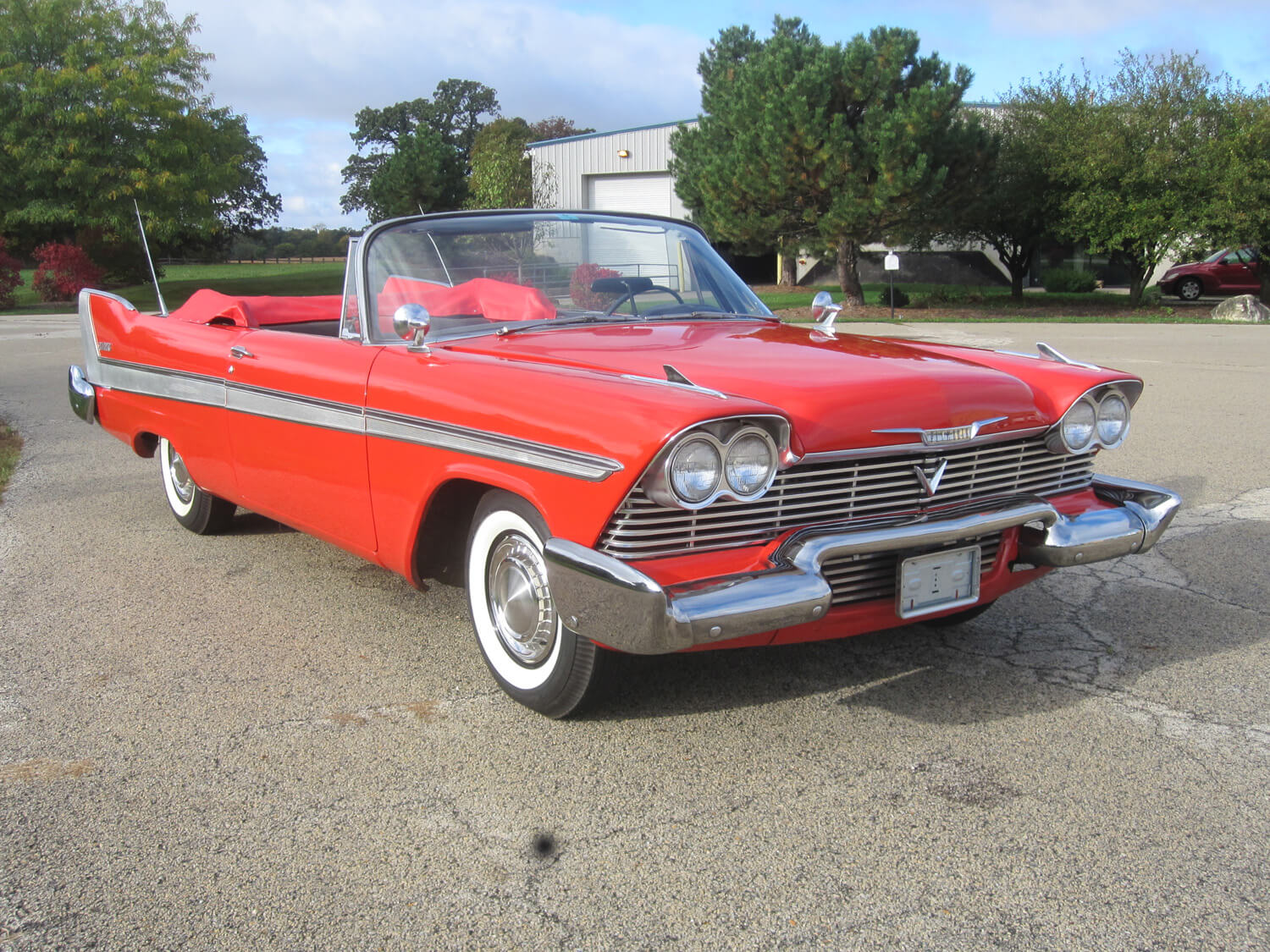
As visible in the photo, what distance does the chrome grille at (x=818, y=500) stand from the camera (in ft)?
8.80

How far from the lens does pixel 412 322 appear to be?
11.3 ft

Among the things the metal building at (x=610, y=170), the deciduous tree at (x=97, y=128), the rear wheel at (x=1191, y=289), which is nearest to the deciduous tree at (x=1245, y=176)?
the rear wheel at (x=1191, y=289)

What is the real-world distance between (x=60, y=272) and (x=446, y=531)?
98.5 ft

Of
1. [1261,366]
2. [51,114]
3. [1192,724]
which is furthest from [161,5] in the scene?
[1192,724]

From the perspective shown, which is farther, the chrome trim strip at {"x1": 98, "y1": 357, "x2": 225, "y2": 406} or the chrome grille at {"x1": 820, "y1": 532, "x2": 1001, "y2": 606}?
the chrome trim strip at {"x1": 98, "y1": 357, "x2": 225, "y2": 406}

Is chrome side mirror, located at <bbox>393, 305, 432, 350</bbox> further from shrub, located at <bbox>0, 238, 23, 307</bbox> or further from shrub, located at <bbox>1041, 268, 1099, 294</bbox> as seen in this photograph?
shrub, located at <bbox>1041, 268, 1099, 294</bbox>

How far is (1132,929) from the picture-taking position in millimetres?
2139

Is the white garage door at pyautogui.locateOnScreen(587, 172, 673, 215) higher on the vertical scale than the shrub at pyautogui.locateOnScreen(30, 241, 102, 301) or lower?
higher

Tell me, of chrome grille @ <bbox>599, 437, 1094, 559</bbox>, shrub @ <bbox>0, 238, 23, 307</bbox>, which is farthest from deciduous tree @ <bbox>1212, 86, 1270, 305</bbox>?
shrub @ <bbox>0, 238, 23, 307</bbox>

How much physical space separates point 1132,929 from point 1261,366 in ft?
39.0

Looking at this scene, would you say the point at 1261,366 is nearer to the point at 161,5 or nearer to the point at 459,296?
the point at 459,296

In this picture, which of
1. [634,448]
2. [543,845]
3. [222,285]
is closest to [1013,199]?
[222,285]

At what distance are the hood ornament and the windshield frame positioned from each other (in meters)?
1.29

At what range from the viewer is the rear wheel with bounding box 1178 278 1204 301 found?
26984 mm
